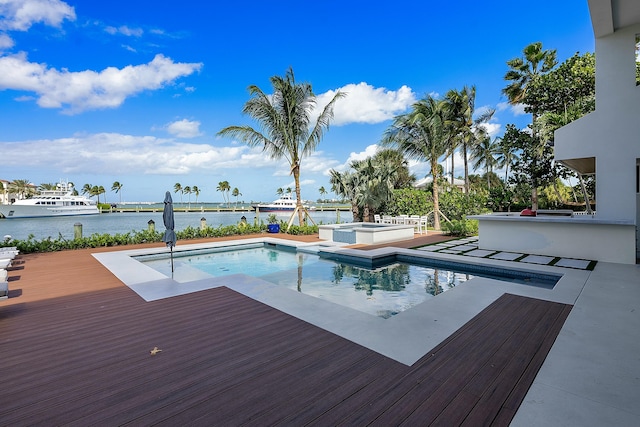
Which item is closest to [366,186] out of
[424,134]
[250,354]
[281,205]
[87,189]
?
[424,134]

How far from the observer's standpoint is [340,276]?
23.1 ft

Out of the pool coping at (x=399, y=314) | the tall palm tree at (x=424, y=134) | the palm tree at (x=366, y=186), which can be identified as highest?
the tall palm tree at (x=424, y=134)

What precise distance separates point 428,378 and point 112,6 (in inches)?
568

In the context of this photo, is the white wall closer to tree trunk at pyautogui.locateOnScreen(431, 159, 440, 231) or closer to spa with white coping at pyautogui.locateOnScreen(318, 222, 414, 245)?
spa with white coping at pyautogui.locateOnScreen(318, 222, 414, 245)

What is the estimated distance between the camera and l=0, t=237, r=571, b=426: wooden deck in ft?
6.57

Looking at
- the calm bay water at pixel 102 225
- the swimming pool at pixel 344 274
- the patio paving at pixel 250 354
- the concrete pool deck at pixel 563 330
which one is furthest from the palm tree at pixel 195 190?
the patio paving at pixel 250 354

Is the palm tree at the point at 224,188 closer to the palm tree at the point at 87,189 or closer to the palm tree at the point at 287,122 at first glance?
the palm tree at the point at 87,189

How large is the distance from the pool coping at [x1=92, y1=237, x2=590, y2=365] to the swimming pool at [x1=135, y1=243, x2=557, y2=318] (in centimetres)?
62

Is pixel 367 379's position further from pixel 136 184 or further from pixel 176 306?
pixel 136 184

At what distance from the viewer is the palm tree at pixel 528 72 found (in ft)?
53.6

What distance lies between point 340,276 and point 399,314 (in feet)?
10.8

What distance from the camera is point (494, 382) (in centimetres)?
233

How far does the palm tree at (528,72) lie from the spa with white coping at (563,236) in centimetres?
1006

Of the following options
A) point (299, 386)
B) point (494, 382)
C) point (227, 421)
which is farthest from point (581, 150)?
point (227, 421)
